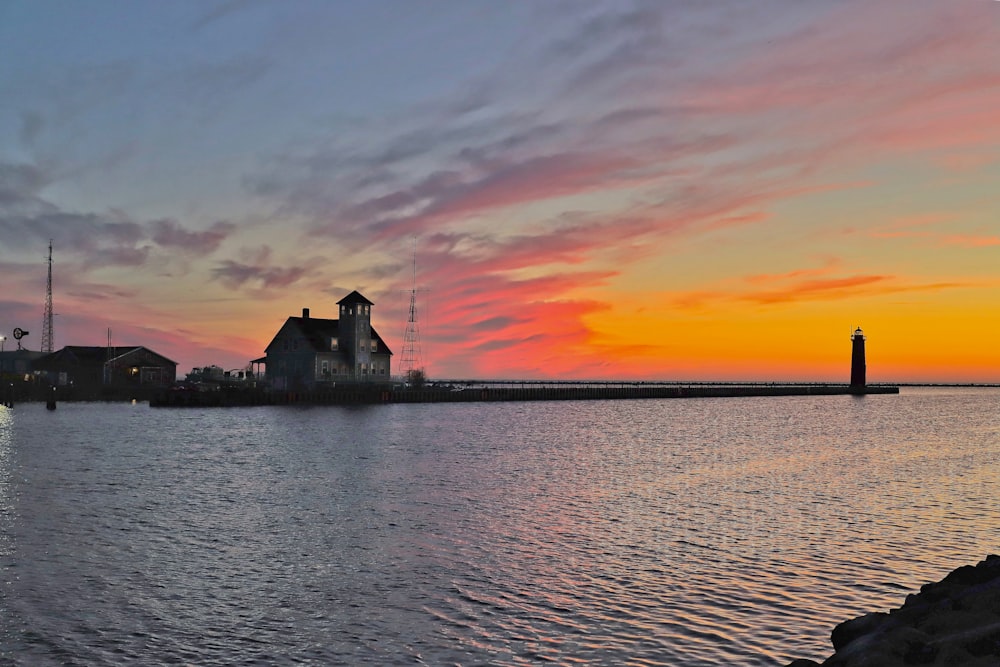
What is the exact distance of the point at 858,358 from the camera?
576ft

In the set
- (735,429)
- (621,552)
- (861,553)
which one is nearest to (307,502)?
(621,552)

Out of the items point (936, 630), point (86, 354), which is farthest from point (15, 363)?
point (936, 630)


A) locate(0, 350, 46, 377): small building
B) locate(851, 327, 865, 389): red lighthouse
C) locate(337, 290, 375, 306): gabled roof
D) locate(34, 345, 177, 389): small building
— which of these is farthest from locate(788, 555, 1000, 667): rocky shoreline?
locate(851, 327, 865, 389): red lighthouse

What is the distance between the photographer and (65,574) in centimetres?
1803

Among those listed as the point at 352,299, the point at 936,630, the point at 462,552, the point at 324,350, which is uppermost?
the point at 352,299

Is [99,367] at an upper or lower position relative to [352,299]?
lower

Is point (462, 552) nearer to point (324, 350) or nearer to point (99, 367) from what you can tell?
point (324, 350)

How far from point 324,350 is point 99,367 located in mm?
40542

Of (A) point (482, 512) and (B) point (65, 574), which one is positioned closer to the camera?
(B) point (65, 574)

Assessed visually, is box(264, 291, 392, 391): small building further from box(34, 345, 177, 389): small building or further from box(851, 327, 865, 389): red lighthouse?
box(851, 327, 865, 389): red lighthouse

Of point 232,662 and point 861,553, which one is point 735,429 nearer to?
point 861,553

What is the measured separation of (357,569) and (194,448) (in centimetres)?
3497

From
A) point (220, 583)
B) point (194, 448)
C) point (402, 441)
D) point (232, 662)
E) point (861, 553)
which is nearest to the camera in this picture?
point (232, 662)

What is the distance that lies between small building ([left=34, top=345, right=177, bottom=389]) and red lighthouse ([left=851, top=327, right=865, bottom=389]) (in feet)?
461
